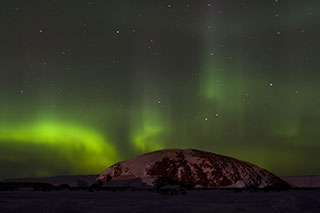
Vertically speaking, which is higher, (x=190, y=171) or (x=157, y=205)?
(x=190, y=171)

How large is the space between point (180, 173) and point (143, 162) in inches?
144

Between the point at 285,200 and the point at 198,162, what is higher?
the point at 198,162

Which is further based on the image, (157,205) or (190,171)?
(190,171)

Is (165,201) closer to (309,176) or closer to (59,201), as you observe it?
(59,201)

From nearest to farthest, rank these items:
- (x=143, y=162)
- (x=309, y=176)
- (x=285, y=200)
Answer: (x=285, y=200)
(x=143, y=162)
(x=309, y=176)

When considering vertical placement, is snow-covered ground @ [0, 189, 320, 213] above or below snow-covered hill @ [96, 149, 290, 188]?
below

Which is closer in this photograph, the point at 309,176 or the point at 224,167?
the point at 224,167

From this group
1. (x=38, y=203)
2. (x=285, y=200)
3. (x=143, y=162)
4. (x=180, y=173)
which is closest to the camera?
(x=38, y=203)

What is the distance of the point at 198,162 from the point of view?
111ft

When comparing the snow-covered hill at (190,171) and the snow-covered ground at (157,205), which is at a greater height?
the snow-covered hill at (190,171)

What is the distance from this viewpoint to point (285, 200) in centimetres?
1672

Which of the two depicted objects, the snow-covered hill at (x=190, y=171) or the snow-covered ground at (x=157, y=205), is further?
the snow-covered hill at (x=190, y=171)

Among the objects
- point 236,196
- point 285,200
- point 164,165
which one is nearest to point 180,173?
point 164,165

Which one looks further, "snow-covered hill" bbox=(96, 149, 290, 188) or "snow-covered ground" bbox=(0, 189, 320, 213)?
"snow-covered hill" bbox=(96, 149, 290, 188)
